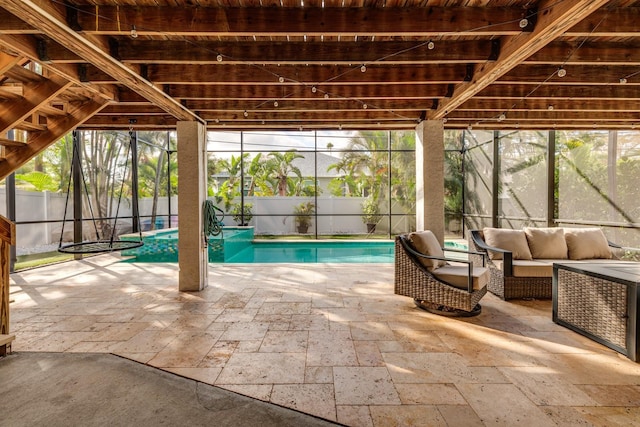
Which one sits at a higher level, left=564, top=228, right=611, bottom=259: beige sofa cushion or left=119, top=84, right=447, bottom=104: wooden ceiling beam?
left=119, top=84, right=447, bottom=104: wooden ceiling beam

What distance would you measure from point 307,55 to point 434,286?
2.83m

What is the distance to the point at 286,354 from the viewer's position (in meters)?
2.71

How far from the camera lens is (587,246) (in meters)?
4.45

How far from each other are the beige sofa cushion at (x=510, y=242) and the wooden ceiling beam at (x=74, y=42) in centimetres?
477

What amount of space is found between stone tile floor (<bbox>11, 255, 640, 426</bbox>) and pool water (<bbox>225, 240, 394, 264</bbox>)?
3.81 metres

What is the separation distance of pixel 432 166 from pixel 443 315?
7.47 ft

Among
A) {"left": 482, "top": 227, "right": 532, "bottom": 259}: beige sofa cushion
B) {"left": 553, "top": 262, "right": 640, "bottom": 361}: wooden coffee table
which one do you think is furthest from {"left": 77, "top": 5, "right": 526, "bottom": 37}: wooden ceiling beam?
{"left": 482, "top": 227, "right": 532, "bottom": 259}: beige sofa cushion

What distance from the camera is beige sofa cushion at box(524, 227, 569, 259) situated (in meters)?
4.45

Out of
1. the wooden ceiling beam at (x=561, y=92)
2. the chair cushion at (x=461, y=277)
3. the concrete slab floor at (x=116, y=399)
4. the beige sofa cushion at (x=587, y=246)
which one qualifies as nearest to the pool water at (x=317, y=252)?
the beige sofa cushion at (x=587, y=246)

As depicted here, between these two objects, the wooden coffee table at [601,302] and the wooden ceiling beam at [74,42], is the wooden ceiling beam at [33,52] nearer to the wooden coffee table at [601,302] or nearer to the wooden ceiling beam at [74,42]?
the wooden ceiling beam at [74,42]

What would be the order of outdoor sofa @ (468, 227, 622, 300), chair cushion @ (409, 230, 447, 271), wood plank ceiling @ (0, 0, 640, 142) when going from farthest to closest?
outdoor sofa @ (468, 227, 622, 300) → chair cushion @ (409, 230, 447, 271) → wood plank ceiling @ (0, 0, 640, 142)

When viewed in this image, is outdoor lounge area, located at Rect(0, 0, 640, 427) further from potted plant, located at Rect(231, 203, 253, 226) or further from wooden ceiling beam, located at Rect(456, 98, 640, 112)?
potted plant, located at Rect(231, 203, 253, 226)

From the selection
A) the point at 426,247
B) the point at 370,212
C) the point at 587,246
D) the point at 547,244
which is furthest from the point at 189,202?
the point at 370,212

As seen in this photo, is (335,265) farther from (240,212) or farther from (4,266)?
(240,212)
